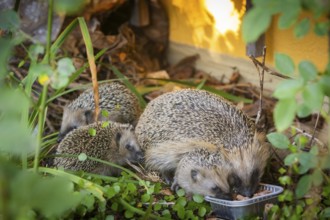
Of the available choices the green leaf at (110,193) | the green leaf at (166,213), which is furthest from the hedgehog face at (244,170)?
the green leaf at (110,193)

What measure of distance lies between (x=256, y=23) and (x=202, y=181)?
99.2 inches

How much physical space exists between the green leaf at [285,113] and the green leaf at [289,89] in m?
0.03

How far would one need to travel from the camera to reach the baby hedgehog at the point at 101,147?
200 inches

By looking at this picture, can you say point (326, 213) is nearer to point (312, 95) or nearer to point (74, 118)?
point (312, 95)

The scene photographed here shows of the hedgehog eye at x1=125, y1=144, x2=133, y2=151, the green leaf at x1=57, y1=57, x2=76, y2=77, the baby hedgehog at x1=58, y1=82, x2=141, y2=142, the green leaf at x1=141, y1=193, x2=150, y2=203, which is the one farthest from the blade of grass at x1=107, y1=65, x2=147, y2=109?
the green leaf at x1=57, y1=57, x2=76, y2=77

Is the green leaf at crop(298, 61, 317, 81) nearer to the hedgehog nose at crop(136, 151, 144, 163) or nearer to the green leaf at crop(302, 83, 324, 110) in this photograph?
the green leaf at crop(302, 83, 324, 110)

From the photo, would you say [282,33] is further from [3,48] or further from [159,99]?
[3,48]

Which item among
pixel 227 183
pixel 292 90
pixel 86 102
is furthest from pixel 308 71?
pixel 86 102

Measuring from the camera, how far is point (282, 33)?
18.6ft

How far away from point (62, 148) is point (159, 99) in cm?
108

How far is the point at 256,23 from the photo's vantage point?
2428 mm

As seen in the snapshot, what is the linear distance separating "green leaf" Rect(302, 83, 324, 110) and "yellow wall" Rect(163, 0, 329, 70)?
2802 millimetres

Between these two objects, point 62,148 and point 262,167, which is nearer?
point 262,167

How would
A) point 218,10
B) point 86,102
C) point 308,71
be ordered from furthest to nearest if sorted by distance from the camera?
point 218,10
point 86,102
point 308,71
